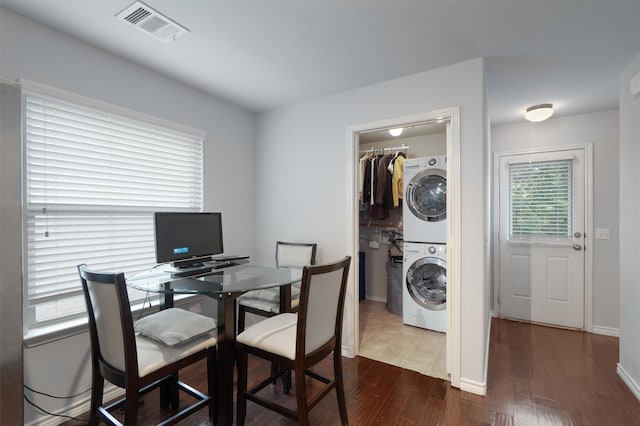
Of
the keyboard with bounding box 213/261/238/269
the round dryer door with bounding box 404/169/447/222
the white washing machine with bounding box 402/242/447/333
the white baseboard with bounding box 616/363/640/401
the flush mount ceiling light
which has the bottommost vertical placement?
the white baseboard with bounding box 616/363/640/401

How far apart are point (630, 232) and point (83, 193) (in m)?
4.00

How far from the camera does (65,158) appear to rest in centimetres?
193

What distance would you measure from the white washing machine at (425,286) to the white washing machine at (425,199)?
0.13m

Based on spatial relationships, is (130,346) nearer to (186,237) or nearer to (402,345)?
(186,237)

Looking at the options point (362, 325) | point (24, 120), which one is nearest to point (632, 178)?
point (362, 325)

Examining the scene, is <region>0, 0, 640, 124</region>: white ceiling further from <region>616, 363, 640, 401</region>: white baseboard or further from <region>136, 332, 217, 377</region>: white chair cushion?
<region>616, 363, 640, 401</region>: white baseboard

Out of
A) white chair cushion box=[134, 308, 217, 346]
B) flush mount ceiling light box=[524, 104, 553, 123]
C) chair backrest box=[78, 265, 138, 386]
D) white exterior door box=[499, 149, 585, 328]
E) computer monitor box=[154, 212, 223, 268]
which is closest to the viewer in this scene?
chair backrest box=[78, 265, 138, 386]

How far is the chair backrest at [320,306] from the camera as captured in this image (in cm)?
151

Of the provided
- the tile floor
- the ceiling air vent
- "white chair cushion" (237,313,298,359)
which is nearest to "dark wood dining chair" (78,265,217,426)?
"white chair cushion" (237,313,298,359)

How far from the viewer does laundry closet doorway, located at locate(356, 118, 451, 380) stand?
9.11 ft

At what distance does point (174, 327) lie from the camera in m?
1.64

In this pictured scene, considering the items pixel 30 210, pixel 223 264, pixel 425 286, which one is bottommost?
pixel 425 286

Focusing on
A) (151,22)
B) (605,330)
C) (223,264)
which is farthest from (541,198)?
(151,22)

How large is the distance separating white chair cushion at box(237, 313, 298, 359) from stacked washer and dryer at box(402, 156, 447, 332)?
1992mm
